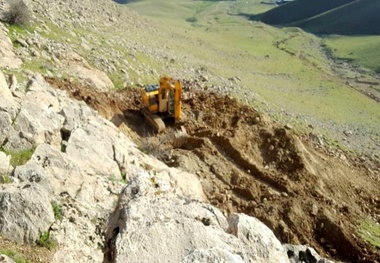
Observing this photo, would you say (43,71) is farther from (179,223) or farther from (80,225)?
(179,223)

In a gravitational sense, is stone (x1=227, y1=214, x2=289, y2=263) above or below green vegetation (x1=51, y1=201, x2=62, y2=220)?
above

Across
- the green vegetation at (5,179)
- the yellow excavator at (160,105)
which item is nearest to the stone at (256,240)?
the green vegetation at (5,179)

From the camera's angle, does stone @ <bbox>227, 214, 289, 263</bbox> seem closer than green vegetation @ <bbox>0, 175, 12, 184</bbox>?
Yes

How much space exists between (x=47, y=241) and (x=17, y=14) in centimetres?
1783

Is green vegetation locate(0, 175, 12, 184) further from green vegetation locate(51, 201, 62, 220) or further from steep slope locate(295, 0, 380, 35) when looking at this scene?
steep slope locate(295, 0, 380, 35)

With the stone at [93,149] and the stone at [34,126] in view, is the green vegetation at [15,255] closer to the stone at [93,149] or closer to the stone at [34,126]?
the stone at [34,126]

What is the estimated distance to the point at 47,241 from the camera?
9.77 m

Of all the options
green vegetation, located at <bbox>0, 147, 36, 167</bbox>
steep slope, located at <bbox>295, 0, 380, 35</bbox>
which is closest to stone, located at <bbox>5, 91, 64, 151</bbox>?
green vegetation, located at <bbox>0, 147, 36, 167</bbox>

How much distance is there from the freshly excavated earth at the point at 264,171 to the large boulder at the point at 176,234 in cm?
850

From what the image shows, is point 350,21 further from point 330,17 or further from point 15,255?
point 15,255

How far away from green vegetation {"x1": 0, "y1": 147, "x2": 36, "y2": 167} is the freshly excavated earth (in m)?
7.48

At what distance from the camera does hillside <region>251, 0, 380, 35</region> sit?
105 m

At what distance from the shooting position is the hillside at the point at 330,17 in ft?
343

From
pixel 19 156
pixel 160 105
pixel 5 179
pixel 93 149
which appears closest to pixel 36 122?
pixel 19 156
